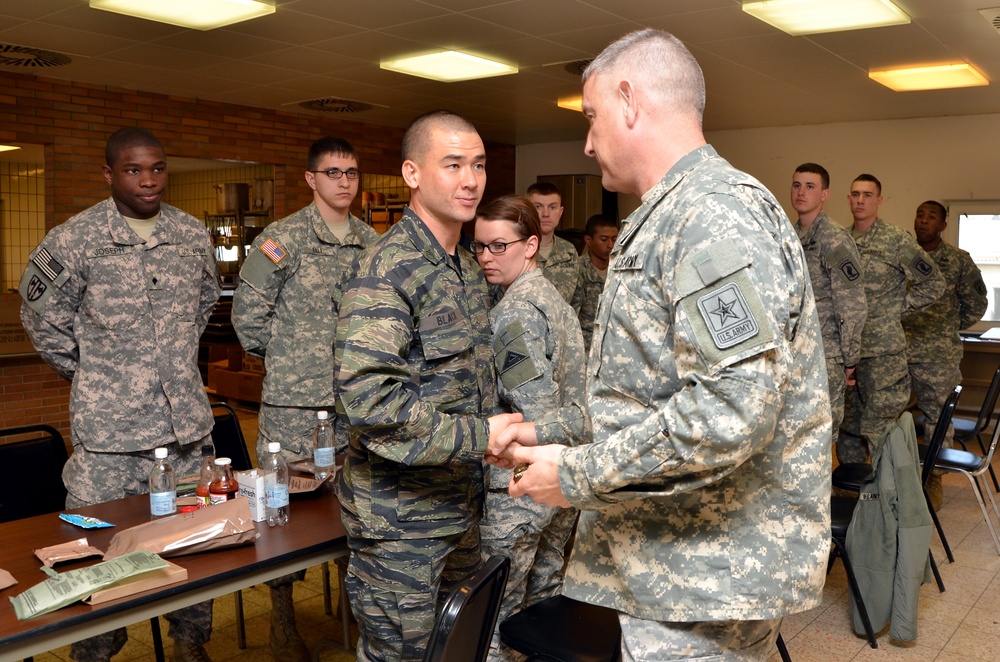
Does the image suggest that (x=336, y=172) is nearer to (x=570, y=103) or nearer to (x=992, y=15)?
(x=992, y=15)

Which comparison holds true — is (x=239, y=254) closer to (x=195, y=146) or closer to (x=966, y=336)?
(x=195, y=146)

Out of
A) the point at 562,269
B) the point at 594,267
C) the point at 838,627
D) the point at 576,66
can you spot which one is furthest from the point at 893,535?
the point at 576,66

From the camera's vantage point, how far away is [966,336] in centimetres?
778

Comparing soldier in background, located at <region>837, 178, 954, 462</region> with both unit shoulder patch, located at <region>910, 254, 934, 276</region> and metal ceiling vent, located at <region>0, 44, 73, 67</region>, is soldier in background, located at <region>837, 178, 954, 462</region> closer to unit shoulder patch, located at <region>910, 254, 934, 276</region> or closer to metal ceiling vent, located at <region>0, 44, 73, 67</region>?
unit shoulder patch, located at <region>910, 254, 934, 276</region>

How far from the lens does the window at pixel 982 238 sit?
8969 mm

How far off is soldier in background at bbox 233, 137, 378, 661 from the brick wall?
4.69 meters

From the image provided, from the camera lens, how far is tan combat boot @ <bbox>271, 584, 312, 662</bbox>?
124 inches

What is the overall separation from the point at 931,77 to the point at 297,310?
6.26 metres

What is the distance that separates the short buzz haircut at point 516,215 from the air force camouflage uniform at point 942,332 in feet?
15.1


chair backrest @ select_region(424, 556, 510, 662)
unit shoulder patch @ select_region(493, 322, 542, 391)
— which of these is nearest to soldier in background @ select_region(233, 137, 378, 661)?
unit shoulder patch @ select_region(493, 322, 542, 391)

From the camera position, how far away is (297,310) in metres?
3.57

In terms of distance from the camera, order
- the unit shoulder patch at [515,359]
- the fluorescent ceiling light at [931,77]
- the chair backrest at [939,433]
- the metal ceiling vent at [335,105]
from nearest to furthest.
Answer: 1. the unit shoulder patch at [515,359]
2. the chair backrest at [939,433]
3. the fluorescent ceiling light at [931,77]
4. the metal ceiling vent at [335,105]

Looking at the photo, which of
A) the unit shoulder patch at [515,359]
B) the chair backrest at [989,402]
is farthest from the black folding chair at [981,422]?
the unit shoulder patch at [515,359]

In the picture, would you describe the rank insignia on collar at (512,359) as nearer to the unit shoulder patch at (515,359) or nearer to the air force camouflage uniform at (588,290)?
the unit shoulder patch at (515,359)
